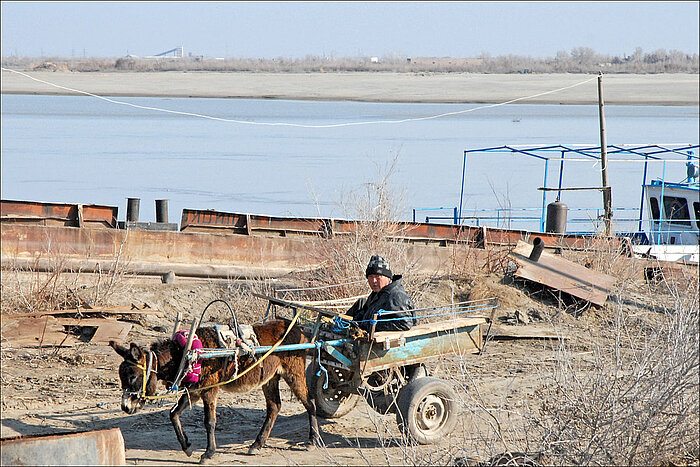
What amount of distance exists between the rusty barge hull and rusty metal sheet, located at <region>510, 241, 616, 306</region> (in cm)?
132

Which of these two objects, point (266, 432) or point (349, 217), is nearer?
point (266, 432)

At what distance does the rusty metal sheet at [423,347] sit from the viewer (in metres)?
9.27

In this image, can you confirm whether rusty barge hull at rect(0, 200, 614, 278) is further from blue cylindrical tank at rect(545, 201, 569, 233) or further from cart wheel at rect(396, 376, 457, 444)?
cart wheel at rect(396, 376, 457, 444)

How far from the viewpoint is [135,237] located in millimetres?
18047

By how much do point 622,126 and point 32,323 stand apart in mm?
58333

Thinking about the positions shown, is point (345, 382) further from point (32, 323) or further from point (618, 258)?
point (618, 258)

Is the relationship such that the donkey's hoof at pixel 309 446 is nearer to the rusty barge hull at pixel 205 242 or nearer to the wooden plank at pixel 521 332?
the wooden plank at pixel 521 332

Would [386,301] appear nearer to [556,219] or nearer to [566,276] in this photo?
[566,276]

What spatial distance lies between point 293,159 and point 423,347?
119ft

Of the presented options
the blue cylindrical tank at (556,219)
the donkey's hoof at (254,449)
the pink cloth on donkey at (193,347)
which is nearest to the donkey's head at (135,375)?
the pink cloth on donkey at (193,347)

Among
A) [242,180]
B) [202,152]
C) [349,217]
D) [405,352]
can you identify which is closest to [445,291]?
[349,217]

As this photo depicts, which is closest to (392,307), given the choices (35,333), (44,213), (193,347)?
(193,347)

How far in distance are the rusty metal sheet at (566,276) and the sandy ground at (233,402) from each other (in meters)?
0.42

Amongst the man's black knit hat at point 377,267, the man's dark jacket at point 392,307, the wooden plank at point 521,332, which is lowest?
the wooden plank at point 521,332
